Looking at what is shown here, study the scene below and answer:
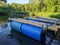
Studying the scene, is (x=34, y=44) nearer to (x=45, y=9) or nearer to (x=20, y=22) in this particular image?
(x=20, y=22)

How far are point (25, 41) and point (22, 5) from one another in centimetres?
2860

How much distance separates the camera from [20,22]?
1154 cm

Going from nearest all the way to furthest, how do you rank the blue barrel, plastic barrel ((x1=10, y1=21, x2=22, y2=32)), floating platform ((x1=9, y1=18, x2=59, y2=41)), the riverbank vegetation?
floating platform ((x1=9, y1=18, x2=59, y2=41)), the blue barrel, plastic barrel ((x1=10, y1=21, x2=22, y2=32)), the riverbank vegetation

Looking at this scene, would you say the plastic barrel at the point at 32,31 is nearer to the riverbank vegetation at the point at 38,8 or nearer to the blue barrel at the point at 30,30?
the blue barrel at the point at 30,30

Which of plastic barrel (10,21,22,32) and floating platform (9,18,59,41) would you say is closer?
floating platform (9,18,59,41)

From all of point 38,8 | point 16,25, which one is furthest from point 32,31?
point 38,8

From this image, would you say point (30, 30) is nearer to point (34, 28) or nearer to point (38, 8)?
point (34, 28)

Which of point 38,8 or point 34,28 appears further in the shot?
point 38,8

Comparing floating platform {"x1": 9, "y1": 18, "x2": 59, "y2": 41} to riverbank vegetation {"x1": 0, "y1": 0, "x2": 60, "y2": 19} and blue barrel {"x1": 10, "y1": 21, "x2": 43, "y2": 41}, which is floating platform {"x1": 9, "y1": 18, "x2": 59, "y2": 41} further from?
riverbank vegetation {"x1": 0, "y1": 0, "x2": 60, "y2": 19}

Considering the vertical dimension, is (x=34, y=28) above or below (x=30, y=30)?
above

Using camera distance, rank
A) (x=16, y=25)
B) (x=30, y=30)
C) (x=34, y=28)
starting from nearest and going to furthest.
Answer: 1. (x=34, y=28)
2. (x=30, y=30)
3. (x=16, y=25)

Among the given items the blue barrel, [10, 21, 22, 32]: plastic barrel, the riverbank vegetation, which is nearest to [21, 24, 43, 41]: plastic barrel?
the blue barrel

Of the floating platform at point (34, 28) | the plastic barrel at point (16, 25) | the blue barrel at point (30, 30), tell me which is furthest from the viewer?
the plastic barrel at point (16, 25)

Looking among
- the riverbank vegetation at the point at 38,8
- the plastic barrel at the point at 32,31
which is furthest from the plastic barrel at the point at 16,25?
the riverbank vegetation at the point at 38,8
